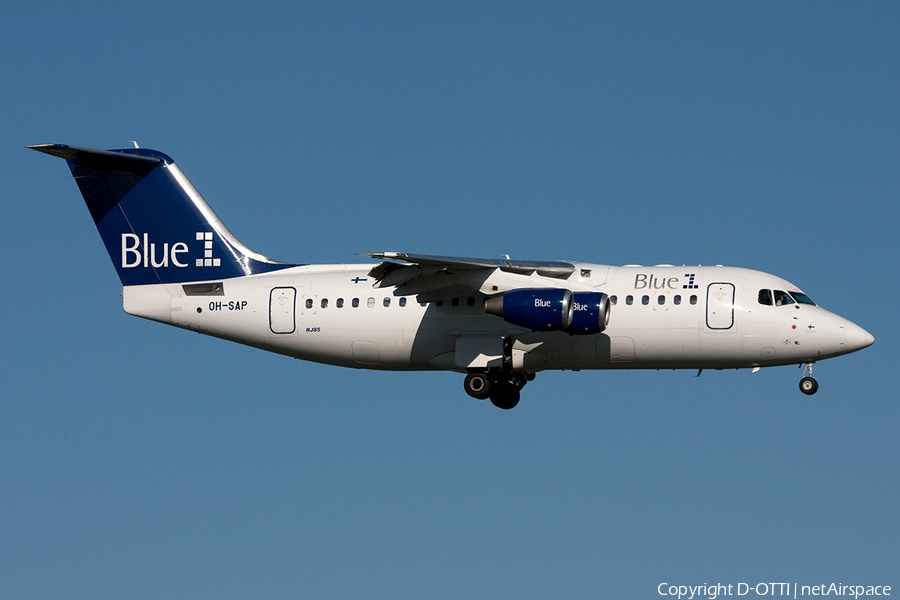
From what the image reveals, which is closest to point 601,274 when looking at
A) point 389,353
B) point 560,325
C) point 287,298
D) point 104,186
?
point 560,325

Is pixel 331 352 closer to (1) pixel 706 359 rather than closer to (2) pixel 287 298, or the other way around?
(2) pixel 287 298

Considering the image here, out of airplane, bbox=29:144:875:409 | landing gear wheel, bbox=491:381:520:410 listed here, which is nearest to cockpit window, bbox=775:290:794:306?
airplane, bbox=29:144:875:409

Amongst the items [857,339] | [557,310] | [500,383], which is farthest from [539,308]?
[857,339]

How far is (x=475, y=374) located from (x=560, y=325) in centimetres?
266

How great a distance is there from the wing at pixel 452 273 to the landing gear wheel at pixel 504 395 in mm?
2047

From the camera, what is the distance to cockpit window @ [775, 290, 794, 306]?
22786 mm

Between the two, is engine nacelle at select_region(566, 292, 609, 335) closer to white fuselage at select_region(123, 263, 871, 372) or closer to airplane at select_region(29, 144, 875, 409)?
airplane at select_region(29, 144, 875, 409)

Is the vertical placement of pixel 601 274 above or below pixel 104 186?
below

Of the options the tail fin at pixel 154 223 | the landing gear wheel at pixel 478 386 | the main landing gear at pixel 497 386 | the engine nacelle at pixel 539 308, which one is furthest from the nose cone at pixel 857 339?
the tail fin at pixel 154 223

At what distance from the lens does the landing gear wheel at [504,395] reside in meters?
24.2

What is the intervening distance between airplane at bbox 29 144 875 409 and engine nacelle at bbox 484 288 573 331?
2cm

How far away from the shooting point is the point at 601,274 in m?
23.5

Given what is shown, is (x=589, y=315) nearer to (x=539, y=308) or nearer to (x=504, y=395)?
(x=539, y=308)

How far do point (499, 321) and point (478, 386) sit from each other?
1.36 m
